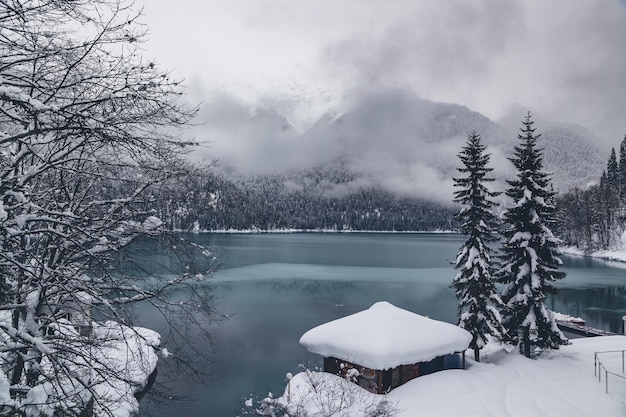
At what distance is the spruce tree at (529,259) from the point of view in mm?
24578

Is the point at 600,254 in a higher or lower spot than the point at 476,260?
lower

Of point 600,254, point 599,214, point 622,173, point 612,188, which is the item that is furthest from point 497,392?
point 622,173

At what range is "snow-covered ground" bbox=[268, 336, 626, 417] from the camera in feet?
53.5

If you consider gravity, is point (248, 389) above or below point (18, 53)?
below

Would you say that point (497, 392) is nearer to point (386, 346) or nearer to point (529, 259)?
point (386, 346)

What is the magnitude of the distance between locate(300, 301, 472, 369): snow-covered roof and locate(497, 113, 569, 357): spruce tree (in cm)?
425

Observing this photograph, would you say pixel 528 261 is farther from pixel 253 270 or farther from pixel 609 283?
pixel 253 270

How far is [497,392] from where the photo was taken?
60.8ft

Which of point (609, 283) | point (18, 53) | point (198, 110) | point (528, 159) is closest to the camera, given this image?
point (18, 53)

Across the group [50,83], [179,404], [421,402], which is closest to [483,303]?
[421,402]

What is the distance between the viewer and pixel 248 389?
79.0ft

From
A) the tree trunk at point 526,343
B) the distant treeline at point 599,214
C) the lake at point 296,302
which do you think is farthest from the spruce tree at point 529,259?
the distant treeline at point 599,214

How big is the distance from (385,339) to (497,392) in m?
5.22

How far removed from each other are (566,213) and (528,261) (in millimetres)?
91687
